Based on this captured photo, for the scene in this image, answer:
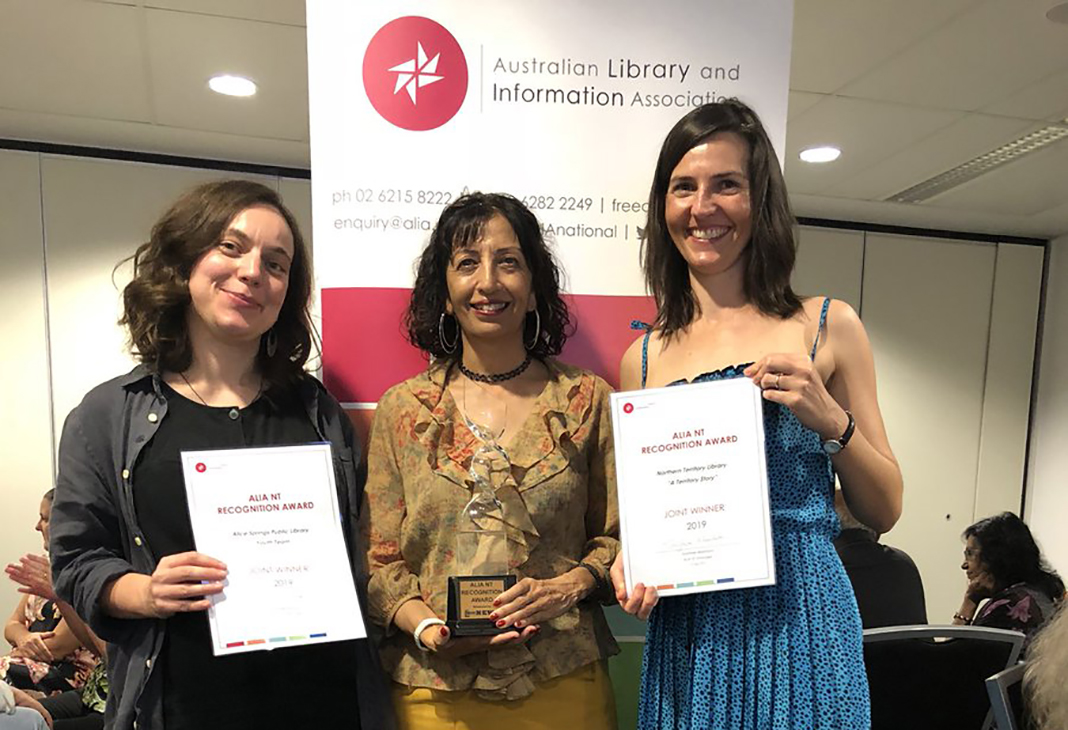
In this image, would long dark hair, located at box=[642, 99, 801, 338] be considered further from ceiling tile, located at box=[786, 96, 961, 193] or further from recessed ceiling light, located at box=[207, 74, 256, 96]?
recessed ceiling light, located at box=[207, 74, 256, 96]

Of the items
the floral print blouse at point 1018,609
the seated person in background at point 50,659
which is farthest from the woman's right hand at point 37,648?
the floral print blouse at point 1018,609

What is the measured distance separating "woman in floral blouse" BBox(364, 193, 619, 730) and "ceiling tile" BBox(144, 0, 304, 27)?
Answer: 5.28 feet

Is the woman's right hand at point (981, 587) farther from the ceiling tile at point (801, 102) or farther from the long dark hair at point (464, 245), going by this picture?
the long dark hair at point (464, 245)

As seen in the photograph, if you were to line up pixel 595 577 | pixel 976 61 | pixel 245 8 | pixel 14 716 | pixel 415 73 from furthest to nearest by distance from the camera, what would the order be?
pixel 976 61 → pixel 245 8 → pixel 14 716 → pixel 415 73 → pixel 595 577

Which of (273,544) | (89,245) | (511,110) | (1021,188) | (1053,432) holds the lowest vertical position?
(1053,432)

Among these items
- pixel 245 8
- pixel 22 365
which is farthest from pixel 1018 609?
pixel 22 365

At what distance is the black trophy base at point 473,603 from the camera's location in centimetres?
129

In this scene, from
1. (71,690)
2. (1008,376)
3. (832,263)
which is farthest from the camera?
(1008,376)

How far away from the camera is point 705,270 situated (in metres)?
1.42

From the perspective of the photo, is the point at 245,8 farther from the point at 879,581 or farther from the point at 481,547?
the point at 879,581

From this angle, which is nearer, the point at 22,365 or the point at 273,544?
the point at 273,544

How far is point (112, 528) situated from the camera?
1.38 meters

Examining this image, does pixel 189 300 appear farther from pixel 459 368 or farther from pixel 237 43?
pixel 237 43

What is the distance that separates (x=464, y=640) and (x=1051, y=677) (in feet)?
3.60
